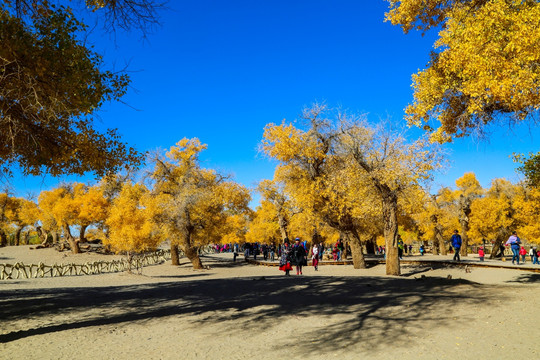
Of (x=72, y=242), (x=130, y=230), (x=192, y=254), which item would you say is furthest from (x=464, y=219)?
(x=72, y=242)

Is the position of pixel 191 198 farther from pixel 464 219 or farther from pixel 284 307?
pixel 464 219

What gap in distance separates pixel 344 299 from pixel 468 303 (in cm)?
309

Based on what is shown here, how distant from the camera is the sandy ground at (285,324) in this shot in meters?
5.70

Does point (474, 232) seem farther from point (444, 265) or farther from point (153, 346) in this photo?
point (153, 346)

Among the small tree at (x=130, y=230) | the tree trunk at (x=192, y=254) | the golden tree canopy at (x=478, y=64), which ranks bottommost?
the tree trunk at (x=192, y=254)

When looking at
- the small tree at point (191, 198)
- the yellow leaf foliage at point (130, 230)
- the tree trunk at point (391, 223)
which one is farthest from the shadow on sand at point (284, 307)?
the small tree at point (191, 198)

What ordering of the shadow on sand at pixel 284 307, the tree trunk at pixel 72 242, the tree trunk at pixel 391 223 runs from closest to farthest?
the shadow on sand at pixel 284 307 → the tree trunk at pixel 391 223 → the tree trunk at pixel 72 242

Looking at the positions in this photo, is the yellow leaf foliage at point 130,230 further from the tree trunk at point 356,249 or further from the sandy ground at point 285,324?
the tree trunk at point 356,249

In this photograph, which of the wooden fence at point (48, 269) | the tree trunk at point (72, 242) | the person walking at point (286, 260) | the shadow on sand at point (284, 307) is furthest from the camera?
the tree trunk at point (72, 242)

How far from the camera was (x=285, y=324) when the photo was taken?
7418 mm

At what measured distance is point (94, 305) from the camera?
990 centimetres

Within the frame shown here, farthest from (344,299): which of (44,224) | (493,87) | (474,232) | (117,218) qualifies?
(44,224)

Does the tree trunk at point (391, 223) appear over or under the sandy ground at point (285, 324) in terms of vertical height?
over

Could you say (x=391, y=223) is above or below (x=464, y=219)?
below
